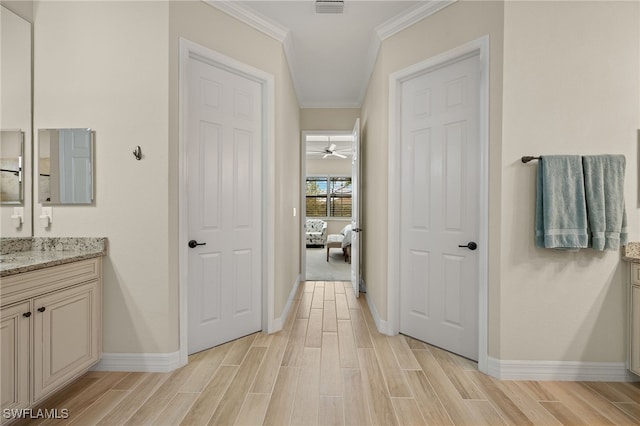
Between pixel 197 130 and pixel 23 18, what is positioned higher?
pixel 23 18

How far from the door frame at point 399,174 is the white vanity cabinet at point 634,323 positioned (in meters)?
0.93

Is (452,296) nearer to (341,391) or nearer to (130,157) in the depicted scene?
(341,391)

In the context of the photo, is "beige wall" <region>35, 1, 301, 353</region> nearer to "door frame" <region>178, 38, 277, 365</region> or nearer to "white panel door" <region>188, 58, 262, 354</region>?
"door frame" <region>178, 38, 277, 365</region>

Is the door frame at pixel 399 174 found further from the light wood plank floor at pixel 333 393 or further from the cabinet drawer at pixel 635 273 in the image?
the cabinet drawer at pixel 635 273

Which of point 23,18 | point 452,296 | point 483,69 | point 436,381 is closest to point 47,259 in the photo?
point 23,18

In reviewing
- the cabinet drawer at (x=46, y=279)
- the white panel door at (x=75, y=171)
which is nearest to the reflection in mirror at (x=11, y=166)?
the white panel door at (x=75, y=171)

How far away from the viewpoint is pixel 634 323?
214 centimetres

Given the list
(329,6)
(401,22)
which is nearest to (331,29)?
(329,6)

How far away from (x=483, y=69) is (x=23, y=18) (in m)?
3.40

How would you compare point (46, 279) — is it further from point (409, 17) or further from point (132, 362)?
point (409, 17)

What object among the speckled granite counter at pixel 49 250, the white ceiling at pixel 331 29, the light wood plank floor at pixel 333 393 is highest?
the white ceiling at pixel 331 29

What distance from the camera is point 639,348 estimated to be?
2.10m

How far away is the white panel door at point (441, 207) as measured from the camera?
2.52 m

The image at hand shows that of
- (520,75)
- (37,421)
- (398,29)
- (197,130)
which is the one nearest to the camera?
(37,421)
